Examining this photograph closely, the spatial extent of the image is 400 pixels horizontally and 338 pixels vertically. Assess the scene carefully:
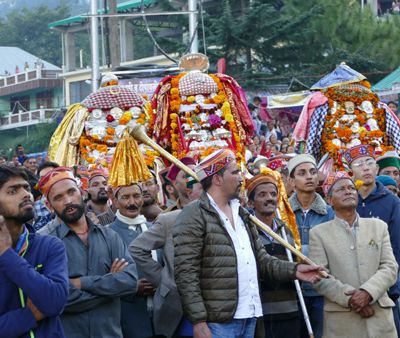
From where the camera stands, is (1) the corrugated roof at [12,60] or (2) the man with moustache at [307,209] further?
(1) the corrugated roof at [12,60]

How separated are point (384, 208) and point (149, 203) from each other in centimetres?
213

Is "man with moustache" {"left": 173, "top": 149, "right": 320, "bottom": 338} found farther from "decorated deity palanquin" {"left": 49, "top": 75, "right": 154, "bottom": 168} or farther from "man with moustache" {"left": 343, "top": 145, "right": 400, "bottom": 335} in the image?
"decorated deity palanquin" {"left": 49, "top": 75, "right": 154, "bottom": 168}

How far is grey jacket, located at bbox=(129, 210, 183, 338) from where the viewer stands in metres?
7.55

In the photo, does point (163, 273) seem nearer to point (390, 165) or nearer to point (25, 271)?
point (25, 271)

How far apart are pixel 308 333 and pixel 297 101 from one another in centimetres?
1570

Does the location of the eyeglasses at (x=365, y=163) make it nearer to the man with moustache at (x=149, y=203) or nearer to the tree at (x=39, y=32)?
the man with moustache at (x=149, y=203)

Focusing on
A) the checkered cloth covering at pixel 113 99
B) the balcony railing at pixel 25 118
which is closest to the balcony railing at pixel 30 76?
the balcony railing at pixel 25 118

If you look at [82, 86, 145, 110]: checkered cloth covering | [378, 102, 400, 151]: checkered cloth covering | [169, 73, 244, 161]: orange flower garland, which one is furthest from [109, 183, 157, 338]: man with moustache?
[378, 102, 400, 151]: checkered cloth covering

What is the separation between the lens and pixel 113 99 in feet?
43.6

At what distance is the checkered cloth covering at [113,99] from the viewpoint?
1327cm

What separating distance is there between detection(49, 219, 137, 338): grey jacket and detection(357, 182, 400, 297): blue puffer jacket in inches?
114

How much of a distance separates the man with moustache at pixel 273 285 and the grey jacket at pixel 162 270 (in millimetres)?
738

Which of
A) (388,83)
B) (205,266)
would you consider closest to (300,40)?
(388,83)

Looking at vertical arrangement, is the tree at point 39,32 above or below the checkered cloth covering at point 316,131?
below
